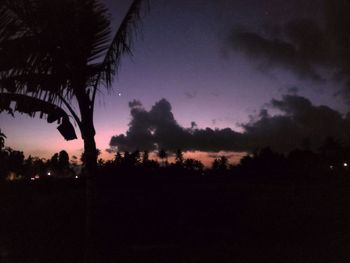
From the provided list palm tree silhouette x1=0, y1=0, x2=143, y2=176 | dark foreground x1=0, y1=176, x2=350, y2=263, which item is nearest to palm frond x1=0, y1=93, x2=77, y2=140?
palm tree silhouette x1=0, y1=0, x2=143, y2=176

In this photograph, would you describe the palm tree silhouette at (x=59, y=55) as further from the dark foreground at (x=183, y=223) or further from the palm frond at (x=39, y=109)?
the dark foreground at (x=183, y=223)

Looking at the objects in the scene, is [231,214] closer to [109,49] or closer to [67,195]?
[67,195]

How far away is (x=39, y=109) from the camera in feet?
25.7

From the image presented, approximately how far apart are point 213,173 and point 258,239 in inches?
233

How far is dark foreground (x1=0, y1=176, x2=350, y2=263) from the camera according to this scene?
9.37 metres

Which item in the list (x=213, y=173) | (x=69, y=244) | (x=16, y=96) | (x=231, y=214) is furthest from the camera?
(x=213, y=173)

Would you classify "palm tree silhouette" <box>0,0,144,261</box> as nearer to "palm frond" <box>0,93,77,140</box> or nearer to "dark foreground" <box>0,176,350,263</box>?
"palm frond" <box>0,93,77,140</box>

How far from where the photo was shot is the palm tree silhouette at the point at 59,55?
7.24 m

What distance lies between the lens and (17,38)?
733 cm

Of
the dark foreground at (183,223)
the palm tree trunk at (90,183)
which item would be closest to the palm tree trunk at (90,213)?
the palm tree trunk at (90,183)

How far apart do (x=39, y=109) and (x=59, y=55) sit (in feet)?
3.20

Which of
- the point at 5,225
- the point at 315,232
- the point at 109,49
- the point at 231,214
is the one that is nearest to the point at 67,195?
the point at 5,225

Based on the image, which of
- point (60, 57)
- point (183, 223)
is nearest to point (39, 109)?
point (60, 57)

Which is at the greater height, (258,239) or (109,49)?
(109,49)
